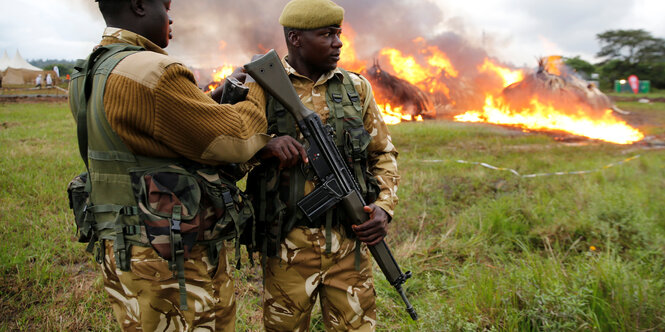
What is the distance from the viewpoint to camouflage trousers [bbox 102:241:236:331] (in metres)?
1.51

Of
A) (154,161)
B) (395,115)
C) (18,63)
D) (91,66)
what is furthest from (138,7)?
(18,63)

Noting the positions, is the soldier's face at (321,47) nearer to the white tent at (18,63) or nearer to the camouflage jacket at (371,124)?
the camouflage jacket at (371,124)

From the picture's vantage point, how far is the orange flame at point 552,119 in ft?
36.7

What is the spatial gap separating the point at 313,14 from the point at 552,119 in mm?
12734

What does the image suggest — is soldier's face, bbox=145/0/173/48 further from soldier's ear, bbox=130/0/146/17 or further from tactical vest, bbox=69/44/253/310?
tactical vest, bbox=69/44/253/310

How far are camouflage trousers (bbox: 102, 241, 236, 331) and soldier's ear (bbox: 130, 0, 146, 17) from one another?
884mm

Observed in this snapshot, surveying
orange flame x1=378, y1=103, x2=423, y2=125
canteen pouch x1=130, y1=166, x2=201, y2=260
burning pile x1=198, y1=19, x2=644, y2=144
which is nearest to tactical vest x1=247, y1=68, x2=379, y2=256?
canteen pouch x1=130, y1=166, x2=201, y2=260

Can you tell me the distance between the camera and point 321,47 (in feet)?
6.39

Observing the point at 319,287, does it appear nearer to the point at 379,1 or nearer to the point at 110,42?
the point at 110,42

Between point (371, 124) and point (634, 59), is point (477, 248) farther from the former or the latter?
point (634, 59)

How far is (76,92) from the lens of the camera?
1.52 meters

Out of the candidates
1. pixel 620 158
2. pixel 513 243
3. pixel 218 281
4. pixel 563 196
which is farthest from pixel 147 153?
pixel 620 158

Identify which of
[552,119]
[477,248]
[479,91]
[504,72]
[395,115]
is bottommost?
[477,248]

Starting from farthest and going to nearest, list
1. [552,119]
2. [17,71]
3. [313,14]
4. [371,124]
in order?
[17,71]
[552,119]
[371,124]
[313,14]
